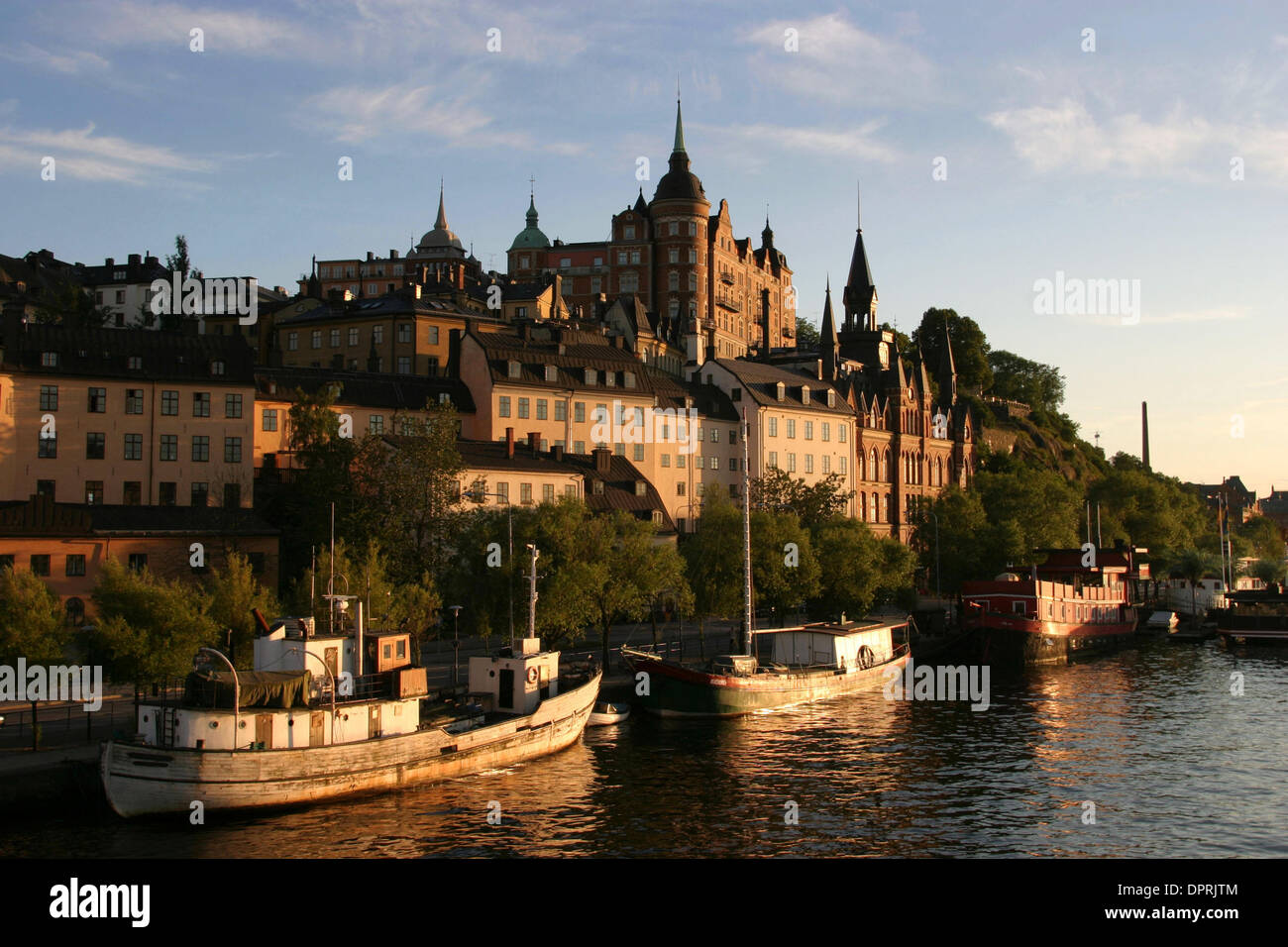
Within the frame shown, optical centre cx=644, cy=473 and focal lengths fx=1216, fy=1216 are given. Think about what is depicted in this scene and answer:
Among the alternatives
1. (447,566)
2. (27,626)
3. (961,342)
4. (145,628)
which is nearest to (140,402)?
(447,566)

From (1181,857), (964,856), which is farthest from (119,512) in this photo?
(1181,857)

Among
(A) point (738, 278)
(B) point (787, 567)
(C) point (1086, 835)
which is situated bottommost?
(C) point (1086, 835)

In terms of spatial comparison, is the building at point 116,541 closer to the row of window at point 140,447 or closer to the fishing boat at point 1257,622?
the row of window at point 140,447

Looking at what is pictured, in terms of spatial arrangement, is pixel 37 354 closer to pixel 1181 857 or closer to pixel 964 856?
pixel 964 856

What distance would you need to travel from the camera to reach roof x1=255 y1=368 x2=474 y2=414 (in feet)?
277

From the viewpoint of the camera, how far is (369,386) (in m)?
89.1

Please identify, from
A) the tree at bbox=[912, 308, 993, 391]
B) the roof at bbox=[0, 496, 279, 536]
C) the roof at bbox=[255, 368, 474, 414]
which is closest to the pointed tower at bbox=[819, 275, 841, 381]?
the tree at bbox=[912, 308, 993, 391]

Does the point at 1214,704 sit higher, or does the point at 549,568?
the point at 549,568

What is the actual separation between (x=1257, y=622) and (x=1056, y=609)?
2139 cm

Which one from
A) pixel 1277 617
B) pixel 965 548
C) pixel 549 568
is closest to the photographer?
pixel 549 568

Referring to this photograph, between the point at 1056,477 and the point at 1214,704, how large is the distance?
81.0 metres

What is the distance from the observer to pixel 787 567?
75.6 meters
